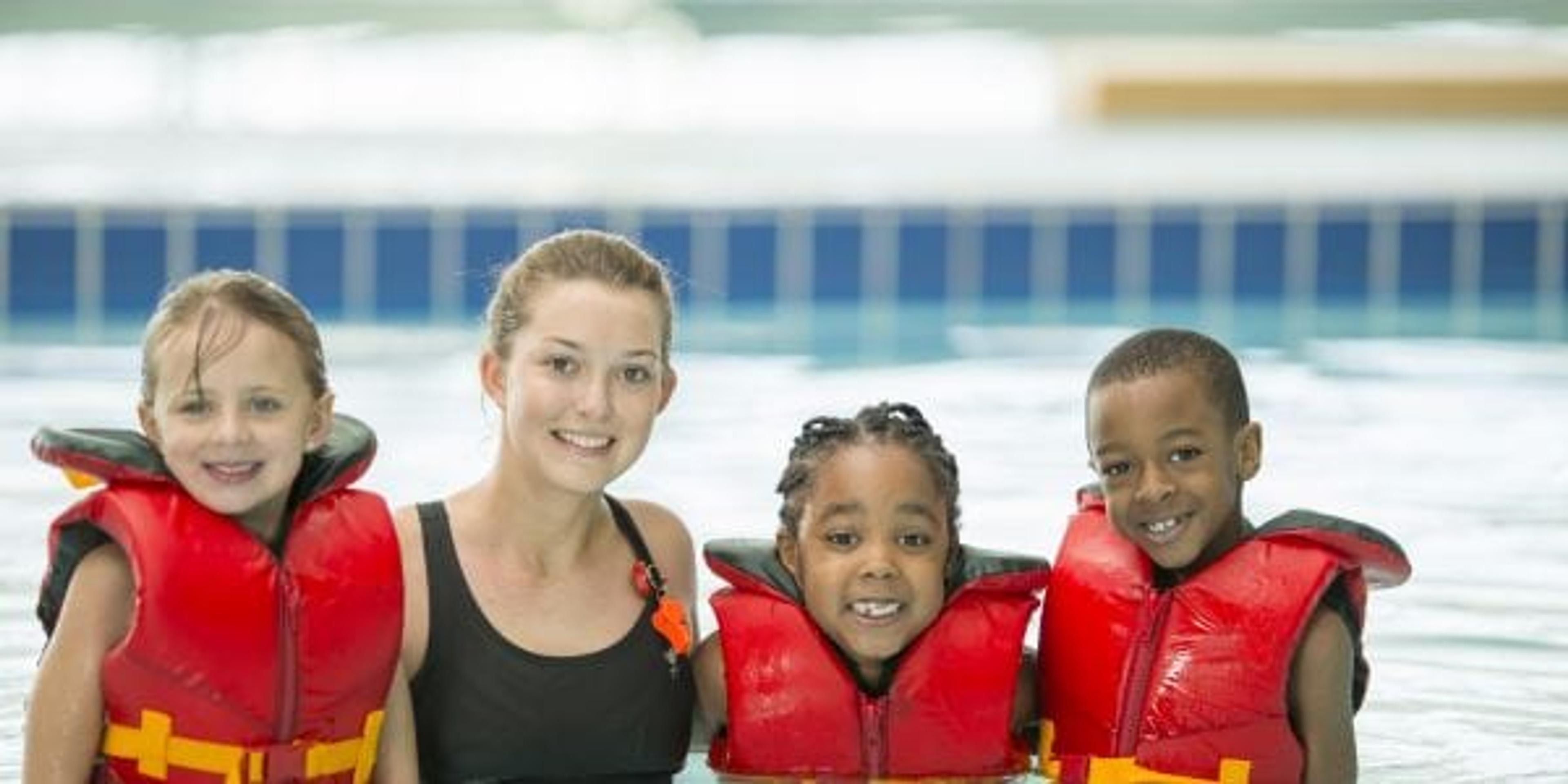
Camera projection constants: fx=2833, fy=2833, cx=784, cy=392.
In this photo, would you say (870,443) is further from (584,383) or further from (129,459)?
(129,459)

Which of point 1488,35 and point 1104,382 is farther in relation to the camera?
point 1488,35

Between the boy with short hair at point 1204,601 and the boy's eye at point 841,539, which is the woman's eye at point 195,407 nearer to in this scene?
the boy's eye at point 841,539

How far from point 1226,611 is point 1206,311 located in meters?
6.99

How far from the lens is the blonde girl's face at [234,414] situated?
12.2 feet

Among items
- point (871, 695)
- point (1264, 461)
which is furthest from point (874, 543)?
point (1264, 461)

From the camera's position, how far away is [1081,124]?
39.8 feet

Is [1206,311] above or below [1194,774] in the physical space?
above

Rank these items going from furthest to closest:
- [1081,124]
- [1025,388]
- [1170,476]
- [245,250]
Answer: [1081,124] → [245,250] → [1025,388] → [1170,476]

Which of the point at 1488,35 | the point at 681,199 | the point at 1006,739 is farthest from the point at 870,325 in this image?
the point at 1006,739

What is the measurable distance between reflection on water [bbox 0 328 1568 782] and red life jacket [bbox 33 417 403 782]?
0.68 metres

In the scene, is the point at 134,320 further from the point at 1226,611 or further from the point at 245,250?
the point at 1226,611

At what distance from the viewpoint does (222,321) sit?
3.74 meters

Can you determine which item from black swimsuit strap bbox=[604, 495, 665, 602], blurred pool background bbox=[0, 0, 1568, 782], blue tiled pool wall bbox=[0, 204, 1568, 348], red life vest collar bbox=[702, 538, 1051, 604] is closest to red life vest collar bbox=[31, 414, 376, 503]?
black swimsuit strap bbox=[604, 495, 665, 602]

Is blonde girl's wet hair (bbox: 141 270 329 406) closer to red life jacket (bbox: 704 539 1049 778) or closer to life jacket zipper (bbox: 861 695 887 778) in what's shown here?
red life jacket (bbox: 704 539 1049 778)
